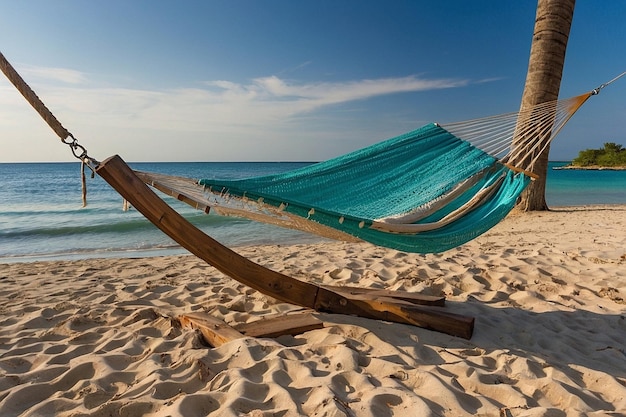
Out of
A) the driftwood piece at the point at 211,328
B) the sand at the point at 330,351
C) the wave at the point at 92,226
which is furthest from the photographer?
the wave at the point at 92,226

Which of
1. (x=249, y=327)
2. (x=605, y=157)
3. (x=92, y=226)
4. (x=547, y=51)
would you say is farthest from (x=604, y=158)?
(x=249, y=327)

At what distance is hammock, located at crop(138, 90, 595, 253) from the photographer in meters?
1.64

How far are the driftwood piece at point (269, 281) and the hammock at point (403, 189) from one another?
0.09 meters

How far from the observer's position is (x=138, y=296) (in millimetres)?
2461

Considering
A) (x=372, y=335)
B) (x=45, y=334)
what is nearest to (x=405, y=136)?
(x=372, y=335)

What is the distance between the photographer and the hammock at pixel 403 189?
1.64 meters

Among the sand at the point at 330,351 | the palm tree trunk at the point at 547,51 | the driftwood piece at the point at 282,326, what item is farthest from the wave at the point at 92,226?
the driftwood piece at the point at 282,326

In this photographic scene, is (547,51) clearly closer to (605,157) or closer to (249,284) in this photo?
(249,284)

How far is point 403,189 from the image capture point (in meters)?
2.17

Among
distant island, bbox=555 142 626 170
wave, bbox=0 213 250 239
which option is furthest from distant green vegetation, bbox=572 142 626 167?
wave, bbox=0 213 250 239

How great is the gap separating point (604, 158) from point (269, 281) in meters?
45.8

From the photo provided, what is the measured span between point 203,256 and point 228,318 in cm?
60

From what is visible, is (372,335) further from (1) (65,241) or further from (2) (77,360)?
(1) (65,241)

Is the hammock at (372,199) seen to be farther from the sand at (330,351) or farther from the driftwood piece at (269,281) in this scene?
the sand at (330,351)
